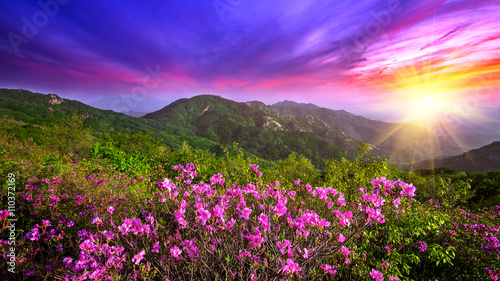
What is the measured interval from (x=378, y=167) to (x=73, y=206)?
11.0 m

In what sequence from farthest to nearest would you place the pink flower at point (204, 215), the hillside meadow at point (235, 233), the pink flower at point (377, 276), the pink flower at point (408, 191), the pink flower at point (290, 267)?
the pink flower at point (408, 191) < the pink flower at point (377, 276) < the hillside meadow at point (235, 233) < the pink flower at point (204, 215) < the pink flower at point (290, 267)

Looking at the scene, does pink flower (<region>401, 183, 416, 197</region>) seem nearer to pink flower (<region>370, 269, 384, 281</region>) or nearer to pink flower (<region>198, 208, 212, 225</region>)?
pink flower (<region>370, 269, 384, 281</region>)

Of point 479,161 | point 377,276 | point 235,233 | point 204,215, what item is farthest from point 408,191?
point 479,161

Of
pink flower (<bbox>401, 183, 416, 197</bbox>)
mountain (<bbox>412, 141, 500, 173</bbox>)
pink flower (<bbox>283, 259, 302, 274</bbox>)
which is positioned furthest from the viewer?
mountain (<bbox>412, 141, 500, 173</bbox>)

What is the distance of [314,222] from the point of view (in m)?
2.57

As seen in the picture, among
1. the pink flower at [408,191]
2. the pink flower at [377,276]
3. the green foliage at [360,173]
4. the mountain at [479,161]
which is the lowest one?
the mountain at [479,161]

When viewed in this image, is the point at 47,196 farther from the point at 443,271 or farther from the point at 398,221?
the point at 443,271

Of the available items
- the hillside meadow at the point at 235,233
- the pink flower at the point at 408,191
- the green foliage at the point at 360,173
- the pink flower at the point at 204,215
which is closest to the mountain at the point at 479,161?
the green foliage at the point at 360,173

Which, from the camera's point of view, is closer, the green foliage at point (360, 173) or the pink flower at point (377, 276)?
the pink flower at point (377, 276)

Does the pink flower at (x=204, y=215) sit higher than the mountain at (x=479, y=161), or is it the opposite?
the pink flower at (x=204, y=215)

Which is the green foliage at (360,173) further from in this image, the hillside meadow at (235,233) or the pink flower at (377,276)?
the pink flower at (377,276)

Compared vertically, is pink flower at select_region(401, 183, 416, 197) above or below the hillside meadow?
above

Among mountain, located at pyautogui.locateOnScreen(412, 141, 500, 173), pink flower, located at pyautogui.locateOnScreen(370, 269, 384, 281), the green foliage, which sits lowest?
mountain, located at pyautogui.locateOnScreen(412, 141, 500, 173)

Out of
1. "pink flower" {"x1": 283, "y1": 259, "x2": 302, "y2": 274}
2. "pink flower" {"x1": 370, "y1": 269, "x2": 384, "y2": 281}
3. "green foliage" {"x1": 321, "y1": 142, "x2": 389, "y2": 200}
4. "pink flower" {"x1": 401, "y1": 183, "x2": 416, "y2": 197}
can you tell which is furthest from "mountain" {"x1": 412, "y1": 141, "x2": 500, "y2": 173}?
"pink flower" {"x1": 283, "y1": 259, "x2": 302, "y2": 274}
